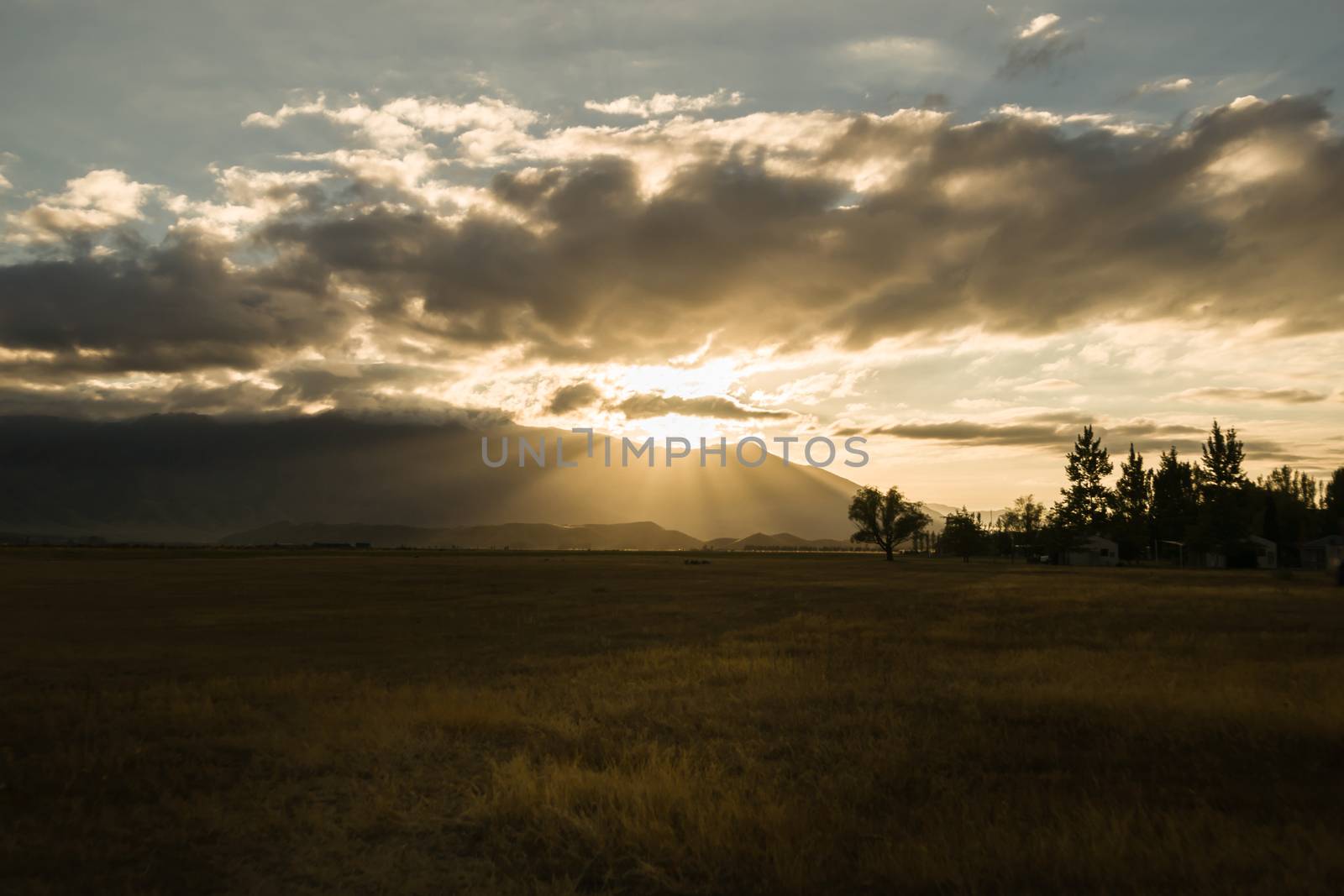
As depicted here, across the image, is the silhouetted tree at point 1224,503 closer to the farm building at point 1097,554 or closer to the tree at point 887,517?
the farm building at point 1097,554

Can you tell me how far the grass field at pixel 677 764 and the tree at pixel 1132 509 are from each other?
449 ft

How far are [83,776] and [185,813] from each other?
293cm

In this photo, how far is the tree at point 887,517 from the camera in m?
180

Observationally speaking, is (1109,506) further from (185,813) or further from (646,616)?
(185,813)

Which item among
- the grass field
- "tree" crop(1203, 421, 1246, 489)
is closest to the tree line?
"tree" crop(1203, 421, 1246, 489)

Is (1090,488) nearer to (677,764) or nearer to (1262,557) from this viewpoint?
(1262,557)

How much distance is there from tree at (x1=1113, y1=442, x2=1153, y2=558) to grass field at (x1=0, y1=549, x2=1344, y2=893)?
Result: 449 feet

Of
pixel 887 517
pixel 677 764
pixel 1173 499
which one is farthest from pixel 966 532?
pixel 677 764

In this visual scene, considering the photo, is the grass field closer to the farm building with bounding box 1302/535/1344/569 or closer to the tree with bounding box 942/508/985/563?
the farm building with bounding box 1302/535/1344/569

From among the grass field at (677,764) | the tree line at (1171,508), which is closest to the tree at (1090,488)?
the tree line at (1171,508)

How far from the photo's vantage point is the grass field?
8664 millimetres

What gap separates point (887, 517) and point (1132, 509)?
4546 cm

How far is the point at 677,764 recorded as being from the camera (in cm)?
1222

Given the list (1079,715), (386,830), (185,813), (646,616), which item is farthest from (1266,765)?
(646,616)
